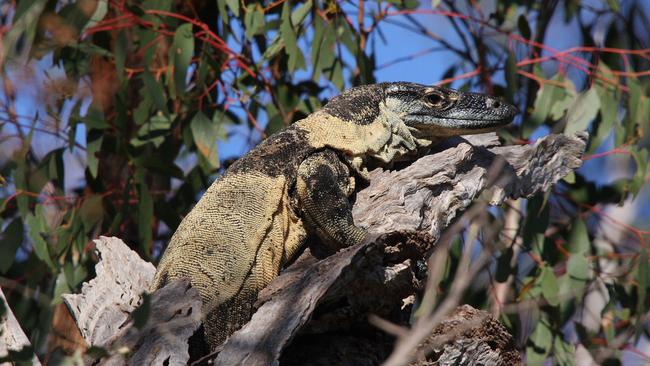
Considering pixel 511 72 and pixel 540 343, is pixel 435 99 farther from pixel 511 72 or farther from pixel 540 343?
pixel 540 343

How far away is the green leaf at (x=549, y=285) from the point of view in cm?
631

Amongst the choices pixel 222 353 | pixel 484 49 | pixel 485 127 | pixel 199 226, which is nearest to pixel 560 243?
pixel 484 49

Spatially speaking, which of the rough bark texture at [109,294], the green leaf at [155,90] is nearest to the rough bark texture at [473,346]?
the rough bark texture at [109,294]

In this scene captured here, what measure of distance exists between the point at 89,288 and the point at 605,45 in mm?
4663

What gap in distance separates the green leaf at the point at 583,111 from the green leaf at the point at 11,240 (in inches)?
137

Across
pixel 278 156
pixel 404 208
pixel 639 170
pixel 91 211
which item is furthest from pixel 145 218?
pixel 639 170

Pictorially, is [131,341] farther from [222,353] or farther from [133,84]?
[133,84]

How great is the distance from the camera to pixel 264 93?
6938 millimetres

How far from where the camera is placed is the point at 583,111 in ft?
21.3

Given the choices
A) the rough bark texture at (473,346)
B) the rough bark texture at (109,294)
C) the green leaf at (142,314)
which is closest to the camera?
the green leaf at (142,314)

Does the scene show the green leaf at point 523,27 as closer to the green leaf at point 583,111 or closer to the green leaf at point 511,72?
the green leaf at point 511,72

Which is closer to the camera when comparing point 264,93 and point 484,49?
point 264,93

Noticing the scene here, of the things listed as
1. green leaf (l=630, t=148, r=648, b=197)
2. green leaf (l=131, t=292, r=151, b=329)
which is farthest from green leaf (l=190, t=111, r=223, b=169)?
green leaf (l=131, t=292, r=151, b=329)

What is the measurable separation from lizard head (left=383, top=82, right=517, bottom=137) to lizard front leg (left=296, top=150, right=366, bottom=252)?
56cm
